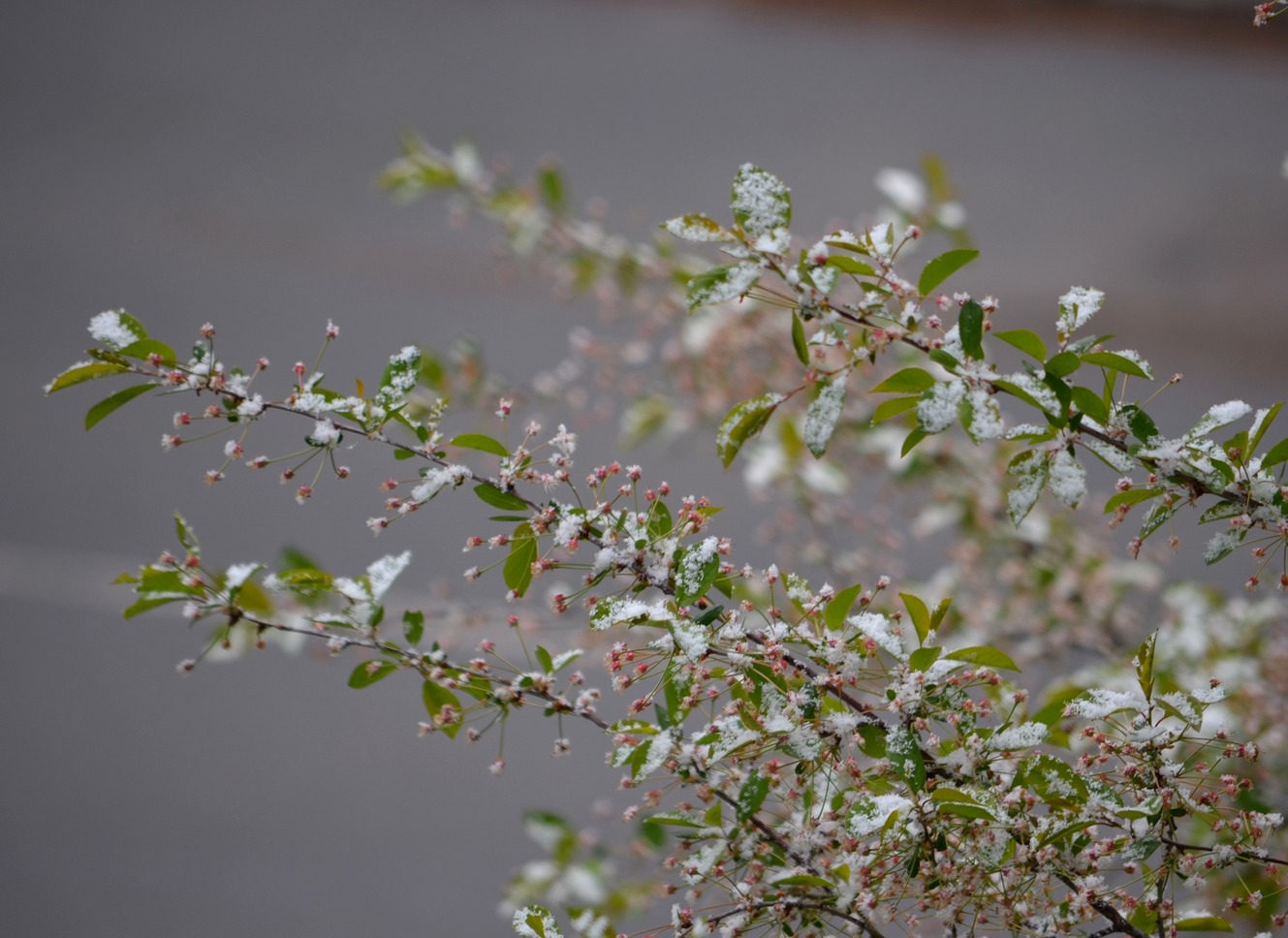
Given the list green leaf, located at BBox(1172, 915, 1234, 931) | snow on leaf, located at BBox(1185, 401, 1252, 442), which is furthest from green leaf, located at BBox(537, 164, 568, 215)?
green leaf, located at BBox(1172, 915, 1234, 931)

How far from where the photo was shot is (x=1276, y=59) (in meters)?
2.63

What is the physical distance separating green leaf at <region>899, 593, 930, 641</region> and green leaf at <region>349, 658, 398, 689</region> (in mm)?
266

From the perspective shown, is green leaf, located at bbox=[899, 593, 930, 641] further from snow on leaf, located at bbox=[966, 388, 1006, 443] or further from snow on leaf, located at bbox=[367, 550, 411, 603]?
snow on leaf, located at bbox=[367, 550, 411, 603]

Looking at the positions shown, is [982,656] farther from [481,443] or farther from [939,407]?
[481,443]

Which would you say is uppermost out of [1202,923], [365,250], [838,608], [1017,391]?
[365,250]

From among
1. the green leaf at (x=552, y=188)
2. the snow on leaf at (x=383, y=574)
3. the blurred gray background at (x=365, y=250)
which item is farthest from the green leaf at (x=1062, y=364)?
the blurred gray background at (x=365, y=250)

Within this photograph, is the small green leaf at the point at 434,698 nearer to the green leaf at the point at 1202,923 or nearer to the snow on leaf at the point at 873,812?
the snow on leaf at the point at 873,812

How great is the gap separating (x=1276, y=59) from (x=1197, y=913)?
8.91ft

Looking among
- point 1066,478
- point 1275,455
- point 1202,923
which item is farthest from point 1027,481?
point 1202,923

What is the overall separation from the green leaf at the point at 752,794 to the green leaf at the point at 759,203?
0.85 feet

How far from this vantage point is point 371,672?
1.86 ft

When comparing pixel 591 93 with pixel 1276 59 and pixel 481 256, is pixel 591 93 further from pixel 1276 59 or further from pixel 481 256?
pixel 1276 59

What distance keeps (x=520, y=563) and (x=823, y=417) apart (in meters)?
0.18

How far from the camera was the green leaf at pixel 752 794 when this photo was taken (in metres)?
0.50
